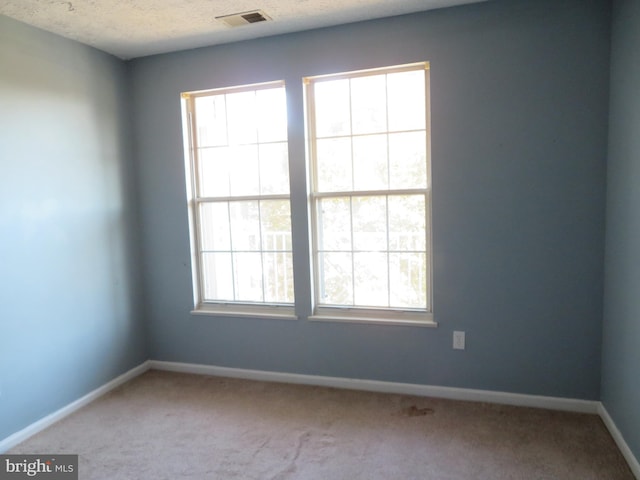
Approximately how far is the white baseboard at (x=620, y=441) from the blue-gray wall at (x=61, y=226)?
10.7 ft

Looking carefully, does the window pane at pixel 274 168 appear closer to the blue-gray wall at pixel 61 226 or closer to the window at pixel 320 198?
the window at pixel 320 198

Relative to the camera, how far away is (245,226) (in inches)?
127

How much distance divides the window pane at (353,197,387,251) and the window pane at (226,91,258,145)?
3.12ft

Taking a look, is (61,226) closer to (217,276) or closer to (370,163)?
(217,276)

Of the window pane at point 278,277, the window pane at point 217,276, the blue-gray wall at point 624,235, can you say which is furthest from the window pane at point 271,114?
the blue-gray wall at point 624,235

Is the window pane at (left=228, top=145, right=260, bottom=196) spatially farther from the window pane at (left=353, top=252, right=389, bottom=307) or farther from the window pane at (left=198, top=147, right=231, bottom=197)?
the window pane at (left=353, top=252, right=389, bottom=307)

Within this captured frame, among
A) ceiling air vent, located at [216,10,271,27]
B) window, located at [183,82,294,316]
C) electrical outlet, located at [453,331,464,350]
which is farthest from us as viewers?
window, located at [183,82,294,316]

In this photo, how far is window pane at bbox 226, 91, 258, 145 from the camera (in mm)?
3119

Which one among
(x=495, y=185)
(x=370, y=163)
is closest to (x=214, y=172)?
(x=370, y=163)

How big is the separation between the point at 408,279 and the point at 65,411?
244 centimetres

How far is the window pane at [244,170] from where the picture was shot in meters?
3.15

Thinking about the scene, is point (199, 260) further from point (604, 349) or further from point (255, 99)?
point (604, 349)

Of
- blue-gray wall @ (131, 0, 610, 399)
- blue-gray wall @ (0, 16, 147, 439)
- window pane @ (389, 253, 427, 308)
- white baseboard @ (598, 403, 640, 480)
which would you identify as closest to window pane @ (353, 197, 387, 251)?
window pane @ (389, 253, 427, 308)

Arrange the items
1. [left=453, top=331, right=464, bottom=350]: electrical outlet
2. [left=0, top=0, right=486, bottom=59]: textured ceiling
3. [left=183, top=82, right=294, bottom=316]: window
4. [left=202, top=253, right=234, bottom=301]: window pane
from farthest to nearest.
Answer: [left=202, top=253, right=234, bottom=301]: window pane
[left=183, top=82, right=294, bottom=316]: window
[left=453, top=331, right=464, bottom=350]: electrical outlet
[left=0, top=0, right=486, bottom=59]: textured ceiling
